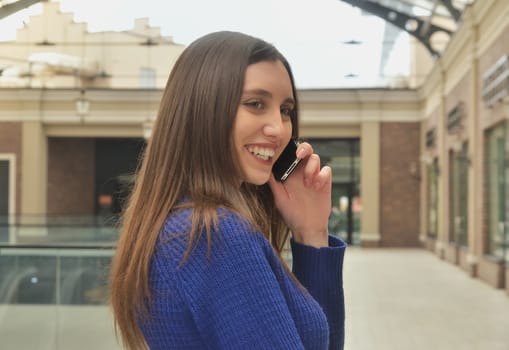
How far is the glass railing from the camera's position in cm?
539

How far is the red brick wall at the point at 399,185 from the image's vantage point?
22.1 m

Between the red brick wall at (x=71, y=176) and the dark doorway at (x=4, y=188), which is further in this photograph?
the red brick wall at (x=71, y=176)

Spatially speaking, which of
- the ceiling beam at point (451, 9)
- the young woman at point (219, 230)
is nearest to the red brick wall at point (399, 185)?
the ceiling beam at point (451, 9)

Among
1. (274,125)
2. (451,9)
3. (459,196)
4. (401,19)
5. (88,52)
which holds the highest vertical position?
(401,19)

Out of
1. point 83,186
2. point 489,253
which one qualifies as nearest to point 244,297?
point 489,253

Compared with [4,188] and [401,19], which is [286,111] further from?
[4,188]

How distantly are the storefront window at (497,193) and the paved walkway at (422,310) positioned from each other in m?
0.74

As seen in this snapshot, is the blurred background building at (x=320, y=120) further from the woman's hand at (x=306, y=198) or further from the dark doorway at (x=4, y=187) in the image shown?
the woman's hand at (x=306, y=198)

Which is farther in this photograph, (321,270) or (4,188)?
(4,188)

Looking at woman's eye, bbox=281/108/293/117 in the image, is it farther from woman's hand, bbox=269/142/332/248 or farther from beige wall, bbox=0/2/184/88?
beige wall, bbox=0/2/184/88

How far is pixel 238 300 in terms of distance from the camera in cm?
97

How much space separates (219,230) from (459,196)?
16.3 metres

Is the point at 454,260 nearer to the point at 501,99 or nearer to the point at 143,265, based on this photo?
the point at 501,99

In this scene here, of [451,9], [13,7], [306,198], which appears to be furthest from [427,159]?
[306,198]
